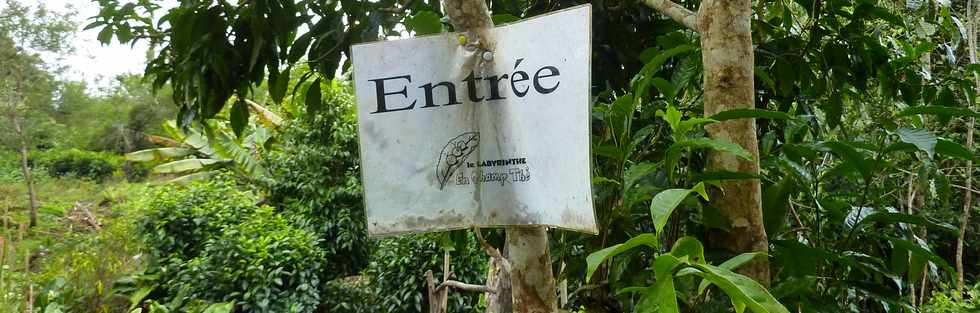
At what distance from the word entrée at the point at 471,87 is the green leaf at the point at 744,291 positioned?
0.88 feet

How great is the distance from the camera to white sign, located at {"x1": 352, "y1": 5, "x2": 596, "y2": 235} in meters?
0.74

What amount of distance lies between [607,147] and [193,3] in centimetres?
78

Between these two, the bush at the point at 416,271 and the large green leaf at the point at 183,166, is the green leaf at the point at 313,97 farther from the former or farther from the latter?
the large green leaf at the point at 183,166

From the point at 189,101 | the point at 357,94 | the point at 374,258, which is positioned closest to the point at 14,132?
the point at 374,258

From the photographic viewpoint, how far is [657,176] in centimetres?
98

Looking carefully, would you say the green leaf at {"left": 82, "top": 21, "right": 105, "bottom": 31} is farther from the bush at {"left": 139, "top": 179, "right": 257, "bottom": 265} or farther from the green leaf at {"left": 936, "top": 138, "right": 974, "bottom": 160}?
the bush at {"left": 139, "top": 179, "right": 257, "bottom": 265}

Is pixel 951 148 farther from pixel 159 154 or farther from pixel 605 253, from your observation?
pixel 159 154

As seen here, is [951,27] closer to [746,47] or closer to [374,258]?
[746,47]

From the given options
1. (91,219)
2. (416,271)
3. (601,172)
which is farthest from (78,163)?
(601,172)

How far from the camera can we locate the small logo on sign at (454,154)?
820mm

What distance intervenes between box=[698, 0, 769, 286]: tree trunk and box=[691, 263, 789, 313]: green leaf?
1.38 feet

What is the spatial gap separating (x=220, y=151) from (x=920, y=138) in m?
5.95

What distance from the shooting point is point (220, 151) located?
20.0ft

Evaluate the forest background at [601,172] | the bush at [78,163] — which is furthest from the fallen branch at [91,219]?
the bush at [78,163]
